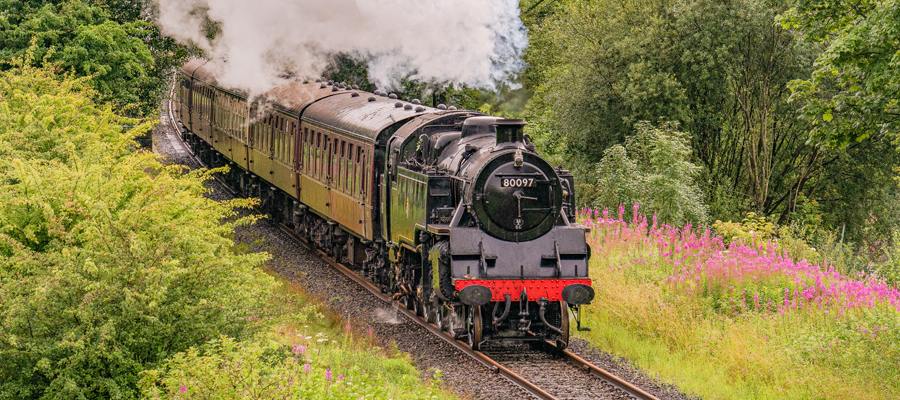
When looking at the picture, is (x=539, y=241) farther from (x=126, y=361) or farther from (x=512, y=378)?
(x=126, y=361)

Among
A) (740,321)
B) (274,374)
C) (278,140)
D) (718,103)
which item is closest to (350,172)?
(278,140)

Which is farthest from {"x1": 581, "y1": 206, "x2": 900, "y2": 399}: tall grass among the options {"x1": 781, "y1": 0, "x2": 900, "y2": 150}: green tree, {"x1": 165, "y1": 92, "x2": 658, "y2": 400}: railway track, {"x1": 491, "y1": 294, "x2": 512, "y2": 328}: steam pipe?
{"x1": 781, "y1": 0, "x2": 900, "y2": 150}: green tree

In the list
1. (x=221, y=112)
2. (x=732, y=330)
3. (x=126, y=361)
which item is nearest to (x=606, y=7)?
(x=221, y=112)

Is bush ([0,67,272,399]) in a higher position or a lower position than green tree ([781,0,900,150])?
lower

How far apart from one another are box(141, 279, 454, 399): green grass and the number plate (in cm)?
254

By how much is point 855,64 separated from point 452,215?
553cm

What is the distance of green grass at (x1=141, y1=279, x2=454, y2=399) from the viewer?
8250mm

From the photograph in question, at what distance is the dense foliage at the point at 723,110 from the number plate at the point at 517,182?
38.0 feet

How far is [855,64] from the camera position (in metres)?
14.0

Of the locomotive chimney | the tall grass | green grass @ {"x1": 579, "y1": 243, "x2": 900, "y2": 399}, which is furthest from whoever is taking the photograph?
the locomotive chimney

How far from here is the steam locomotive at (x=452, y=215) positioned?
523 inches

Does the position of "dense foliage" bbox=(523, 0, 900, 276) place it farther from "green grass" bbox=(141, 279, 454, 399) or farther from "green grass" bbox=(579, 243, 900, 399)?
"green grass" bbox=(141, 279, 454, 399)

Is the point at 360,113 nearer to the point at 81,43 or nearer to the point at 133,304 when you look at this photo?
the point at 133,304

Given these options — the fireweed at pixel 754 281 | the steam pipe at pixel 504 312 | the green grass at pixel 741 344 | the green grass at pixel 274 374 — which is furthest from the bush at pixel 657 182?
the green grass at pixel 274 374
